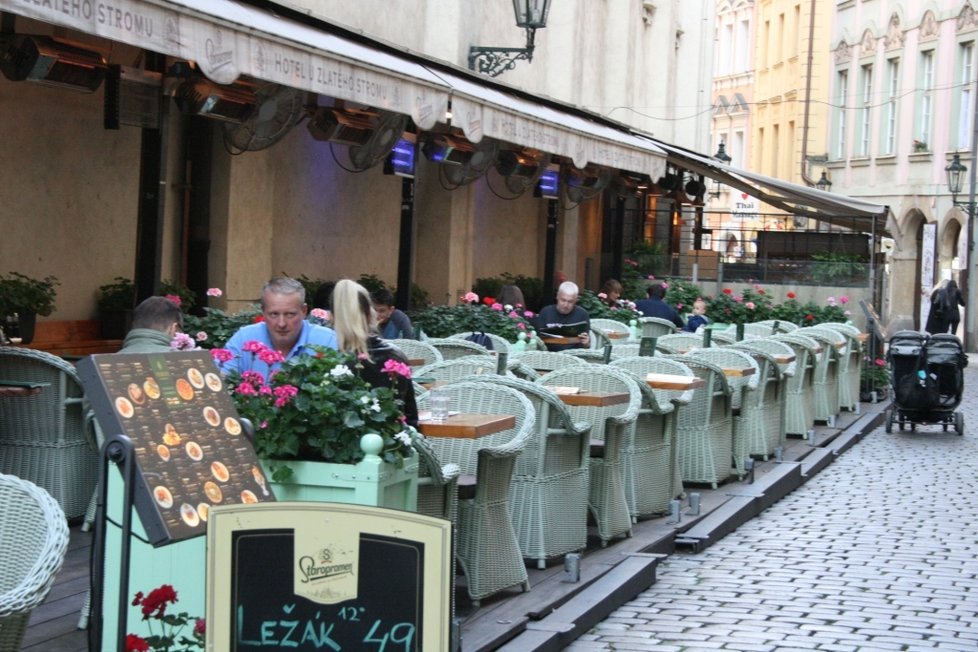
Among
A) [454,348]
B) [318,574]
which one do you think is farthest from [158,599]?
→ [454,348]

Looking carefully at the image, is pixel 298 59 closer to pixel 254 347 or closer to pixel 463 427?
pixel 463 427

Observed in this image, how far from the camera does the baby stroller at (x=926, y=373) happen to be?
55.2 ft

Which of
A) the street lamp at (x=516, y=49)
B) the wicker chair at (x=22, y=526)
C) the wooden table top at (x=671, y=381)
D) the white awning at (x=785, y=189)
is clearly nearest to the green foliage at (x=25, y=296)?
the wooden table top at (x=671, y=381)

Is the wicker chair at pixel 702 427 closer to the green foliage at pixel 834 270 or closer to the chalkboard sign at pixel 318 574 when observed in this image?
the chalkboard sign at pixel 318 574

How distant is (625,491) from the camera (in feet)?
31.7

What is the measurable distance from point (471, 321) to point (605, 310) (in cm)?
478

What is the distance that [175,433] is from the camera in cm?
475

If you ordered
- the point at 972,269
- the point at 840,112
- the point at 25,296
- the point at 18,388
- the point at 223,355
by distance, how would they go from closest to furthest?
the point at 223,355, the point at 18,388, the point at 25,296, the point at 972,269, the point at 840,112

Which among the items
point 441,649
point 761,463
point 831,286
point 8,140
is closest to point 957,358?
point 761,463

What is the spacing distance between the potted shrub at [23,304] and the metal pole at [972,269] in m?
28.8

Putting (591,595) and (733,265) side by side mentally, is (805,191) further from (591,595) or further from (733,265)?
(591,595)

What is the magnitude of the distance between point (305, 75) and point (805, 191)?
16.2 meters

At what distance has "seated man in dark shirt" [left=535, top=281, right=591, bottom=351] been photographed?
15.1 m

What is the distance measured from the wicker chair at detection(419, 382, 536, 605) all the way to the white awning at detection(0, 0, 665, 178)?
233cm
